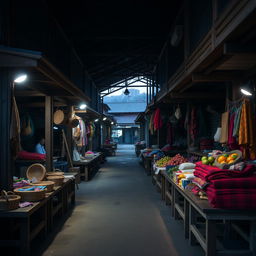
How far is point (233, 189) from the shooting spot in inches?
138

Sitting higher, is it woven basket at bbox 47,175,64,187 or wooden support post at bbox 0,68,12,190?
wooden support post at bbox 0,68,12,190

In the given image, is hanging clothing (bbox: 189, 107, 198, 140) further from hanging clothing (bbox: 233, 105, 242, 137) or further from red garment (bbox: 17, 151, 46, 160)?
red garment (bbox: 17, 151, 46, 160)

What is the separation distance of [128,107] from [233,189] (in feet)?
119

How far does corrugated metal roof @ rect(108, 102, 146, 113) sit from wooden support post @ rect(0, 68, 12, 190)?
34.5 meters

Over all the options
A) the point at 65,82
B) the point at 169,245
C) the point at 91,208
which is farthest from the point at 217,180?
the point at 91,208

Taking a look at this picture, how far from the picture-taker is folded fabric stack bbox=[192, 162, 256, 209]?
3.49 m

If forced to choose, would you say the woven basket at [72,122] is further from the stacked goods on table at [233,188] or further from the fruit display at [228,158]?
the stacked goods on table at [233,188]

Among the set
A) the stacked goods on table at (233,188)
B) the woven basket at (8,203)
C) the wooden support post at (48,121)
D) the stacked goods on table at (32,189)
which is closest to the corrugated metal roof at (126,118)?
the wooden support post at (48,121)

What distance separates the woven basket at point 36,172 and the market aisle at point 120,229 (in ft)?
3.61

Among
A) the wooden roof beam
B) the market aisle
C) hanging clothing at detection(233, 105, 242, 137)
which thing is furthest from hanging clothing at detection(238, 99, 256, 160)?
the market aisle

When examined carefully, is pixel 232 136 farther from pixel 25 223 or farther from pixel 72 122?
pixel 72 122

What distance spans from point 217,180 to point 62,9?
7077 mm

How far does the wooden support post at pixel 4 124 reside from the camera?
4469 mm

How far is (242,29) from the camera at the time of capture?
3422mm
